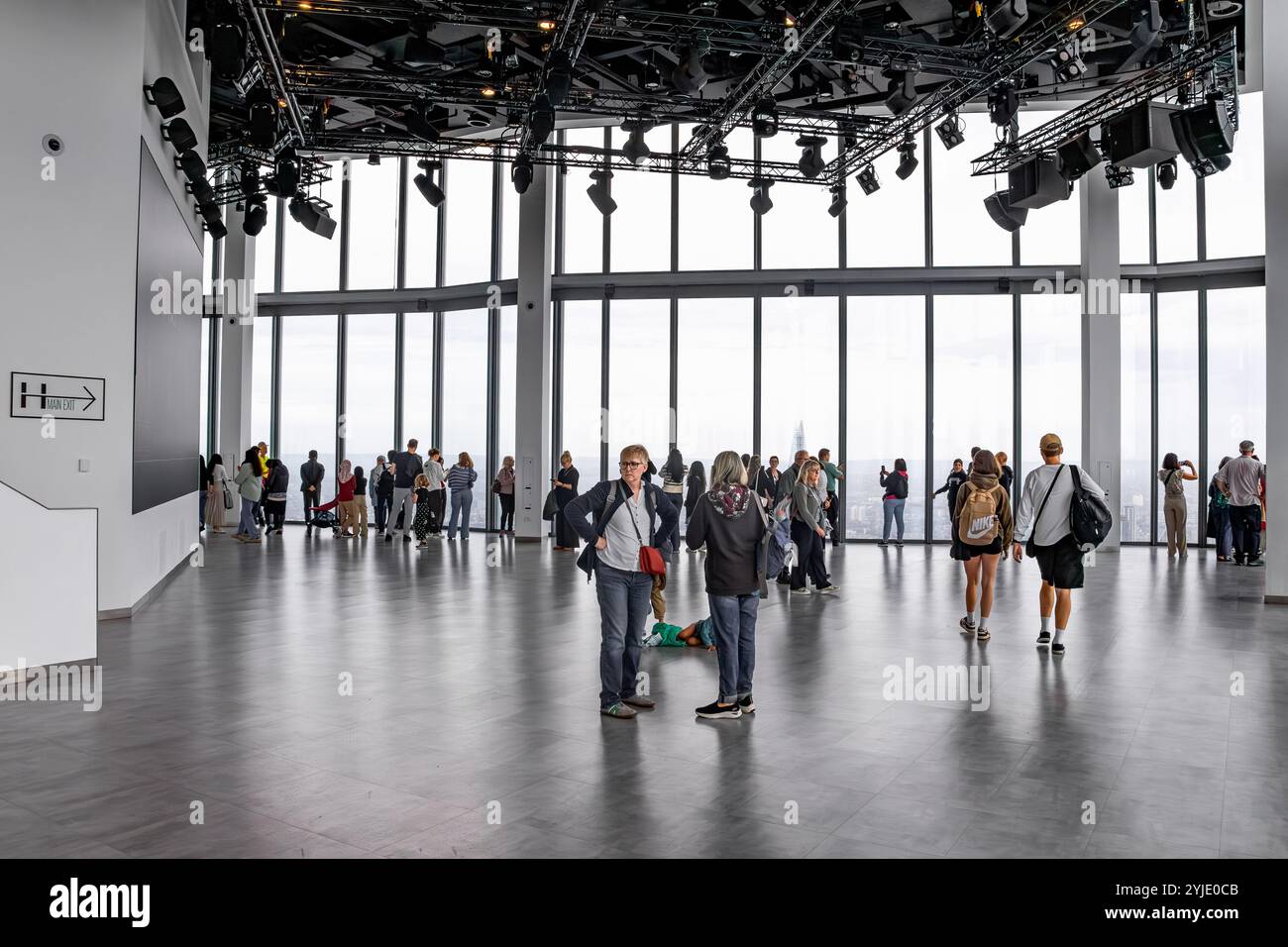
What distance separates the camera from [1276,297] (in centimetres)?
934

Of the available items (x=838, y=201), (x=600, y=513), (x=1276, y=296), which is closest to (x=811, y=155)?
(x=838, y=201)

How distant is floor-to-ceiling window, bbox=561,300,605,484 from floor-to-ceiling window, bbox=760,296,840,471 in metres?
3.01

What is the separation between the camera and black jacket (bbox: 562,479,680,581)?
5195mm

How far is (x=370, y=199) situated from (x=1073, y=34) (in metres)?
15.0

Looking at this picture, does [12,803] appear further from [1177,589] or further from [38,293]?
[1177,589]

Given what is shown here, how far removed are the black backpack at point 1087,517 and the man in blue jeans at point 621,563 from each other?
336 cm

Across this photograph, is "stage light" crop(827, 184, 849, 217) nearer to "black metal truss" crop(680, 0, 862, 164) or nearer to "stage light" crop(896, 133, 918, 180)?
"stage light" crop(896, 133, 918, 180)

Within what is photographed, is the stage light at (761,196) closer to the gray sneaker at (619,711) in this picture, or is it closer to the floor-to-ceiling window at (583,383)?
the floor-to-ceiling window at (583,383)

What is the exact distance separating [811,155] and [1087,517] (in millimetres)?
9476

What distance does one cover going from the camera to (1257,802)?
371cm

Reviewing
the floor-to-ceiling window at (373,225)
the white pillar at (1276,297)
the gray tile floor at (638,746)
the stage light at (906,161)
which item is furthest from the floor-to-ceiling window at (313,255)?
the white pillar at (1276,297)

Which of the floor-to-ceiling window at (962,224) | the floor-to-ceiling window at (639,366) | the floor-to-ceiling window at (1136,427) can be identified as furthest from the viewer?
the floor-to-ceiling window at (639,366)

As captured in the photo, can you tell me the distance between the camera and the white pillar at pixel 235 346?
64.1ft
